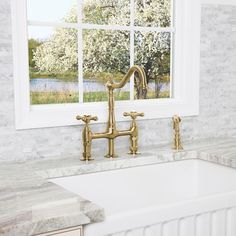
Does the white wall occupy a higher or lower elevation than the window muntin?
higher

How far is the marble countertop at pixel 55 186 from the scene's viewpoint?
3.38ft

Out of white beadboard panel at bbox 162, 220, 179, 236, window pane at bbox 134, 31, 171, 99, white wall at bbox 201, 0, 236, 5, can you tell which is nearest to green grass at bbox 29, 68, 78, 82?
window pane at bbox 134, 31, 171, 99

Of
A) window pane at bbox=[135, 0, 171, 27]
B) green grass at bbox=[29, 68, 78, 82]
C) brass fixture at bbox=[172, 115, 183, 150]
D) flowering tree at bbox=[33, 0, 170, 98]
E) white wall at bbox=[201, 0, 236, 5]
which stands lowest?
brass fixture at bbox=[172, 115, 183, 150]

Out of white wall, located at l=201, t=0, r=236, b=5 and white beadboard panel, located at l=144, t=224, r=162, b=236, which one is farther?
white wall, located at l=201, t=0, r=236, b=5

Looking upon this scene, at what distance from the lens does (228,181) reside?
1770 mm

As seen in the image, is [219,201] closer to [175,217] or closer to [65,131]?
[175,217]

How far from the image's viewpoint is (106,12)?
201 cm

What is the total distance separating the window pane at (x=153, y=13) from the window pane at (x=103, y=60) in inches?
5.2

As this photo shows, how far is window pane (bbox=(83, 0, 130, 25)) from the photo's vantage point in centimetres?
195

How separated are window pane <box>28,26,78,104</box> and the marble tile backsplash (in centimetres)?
19

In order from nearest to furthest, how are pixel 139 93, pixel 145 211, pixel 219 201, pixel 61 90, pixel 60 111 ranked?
pixel 145 211
pixel 219 201
pixel 60 111
pixel 61 90
pixel 139 93

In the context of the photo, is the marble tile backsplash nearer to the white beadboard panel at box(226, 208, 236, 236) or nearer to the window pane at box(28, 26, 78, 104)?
the window pane at box(28, 26, 78, 104)

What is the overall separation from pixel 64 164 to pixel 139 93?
639mm

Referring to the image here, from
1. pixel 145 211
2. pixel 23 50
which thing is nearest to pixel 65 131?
pixel 23 50
